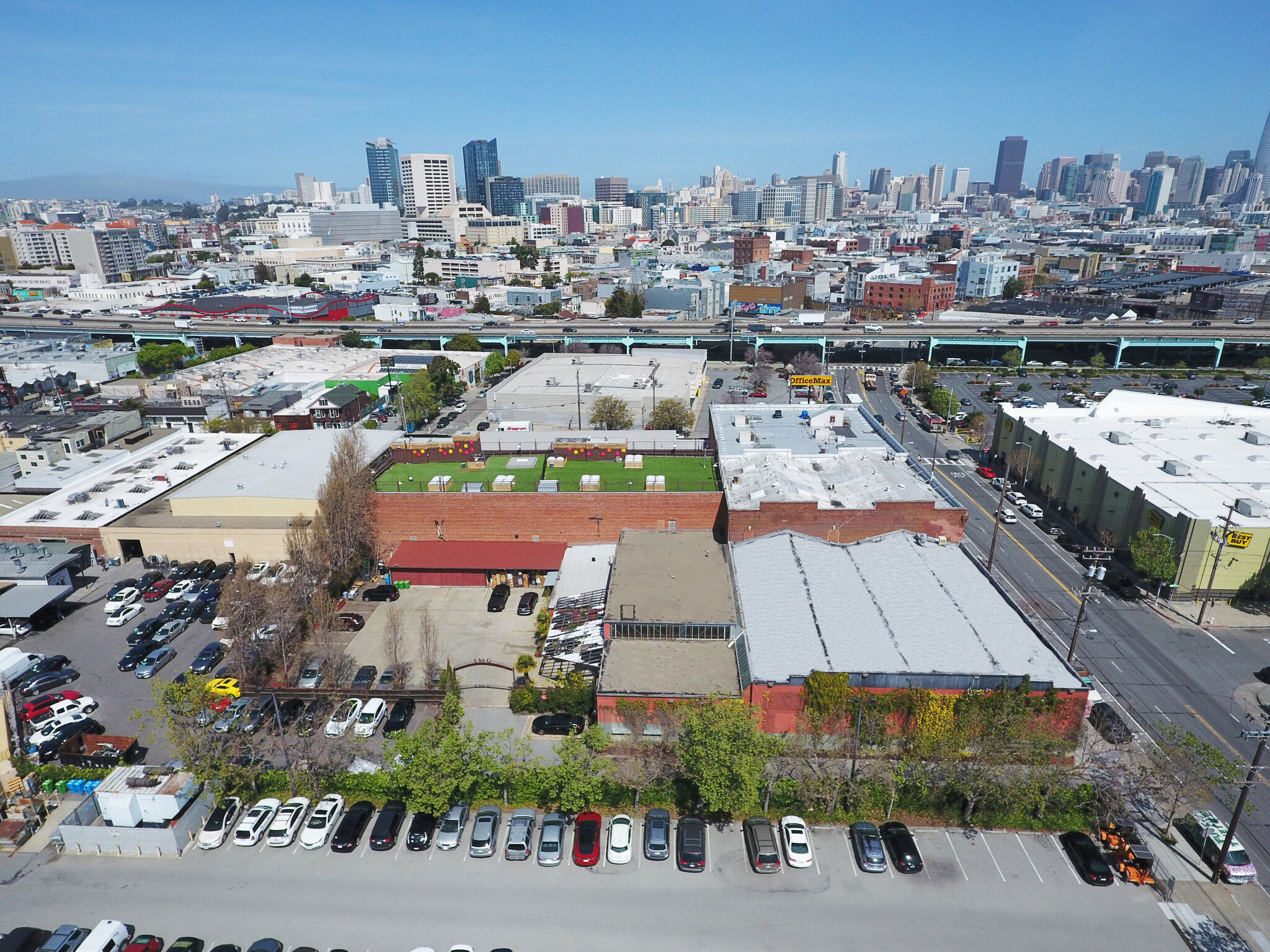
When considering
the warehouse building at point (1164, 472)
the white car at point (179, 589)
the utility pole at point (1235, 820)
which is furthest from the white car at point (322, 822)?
the warehouse building at point (1164, 472)

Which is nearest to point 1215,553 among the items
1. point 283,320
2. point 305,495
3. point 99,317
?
point 305,495

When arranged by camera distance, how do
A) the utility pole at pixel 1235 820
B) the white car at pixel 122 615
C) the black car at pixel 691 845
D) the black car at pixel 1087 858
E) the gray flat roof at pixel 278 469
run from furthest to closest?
the gray flat roof at pixel 278 469
the white car at pixel 122 615
the black car at pixel 691 845
the black car at pixel 1087 858
the utility pole at pixel 1235 820

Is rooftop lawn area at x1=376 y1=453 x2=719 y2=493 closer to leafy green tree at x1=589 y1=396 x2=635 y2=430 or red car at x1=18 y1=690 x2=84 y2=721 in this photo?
leafy green tree at x1=589 y1=396 x2=635 y2=430

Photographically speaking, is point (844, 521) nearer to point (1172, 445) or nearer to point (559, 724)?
point (559, 724)

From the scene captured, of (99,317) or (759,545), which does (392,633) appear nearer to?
(759,545)

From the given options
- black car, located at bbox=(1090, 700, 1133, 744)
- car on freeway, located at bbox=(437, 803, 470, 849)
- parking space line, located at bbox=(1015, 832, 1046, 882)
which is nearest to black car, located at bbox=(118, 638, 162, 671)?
car on freeway, located at bbox=(437, 803, 470, 849)

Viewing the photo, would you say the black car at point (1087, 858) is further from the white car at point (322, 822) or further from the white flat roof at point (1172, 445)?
the white car at point (322, 822)
